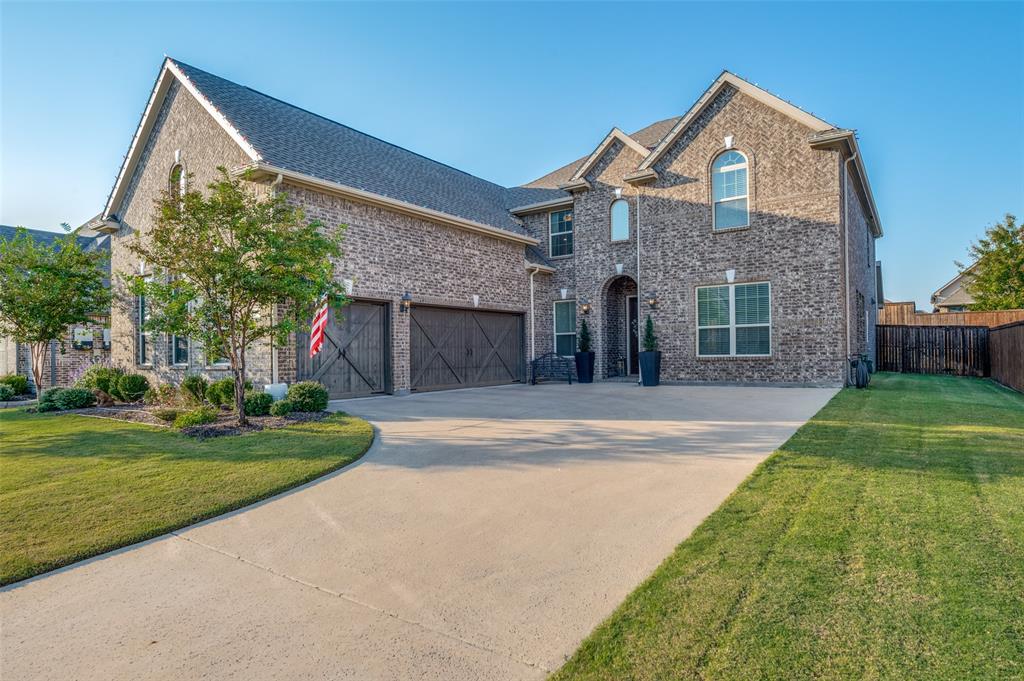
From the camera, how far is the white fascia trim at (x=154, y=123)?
11427 millimetres

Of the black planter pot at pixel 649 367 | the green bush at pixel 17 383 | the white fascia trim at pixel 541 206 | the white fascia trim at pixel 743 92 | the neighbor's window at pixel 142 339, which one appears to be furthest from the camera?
the white fascia trim at pixel 541 206

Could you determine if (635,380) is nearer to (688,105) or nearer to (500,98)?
(688,105)

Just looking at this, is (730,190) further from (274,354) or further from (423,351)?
(274,354)

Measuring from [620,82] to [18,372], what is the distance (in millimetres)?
20312

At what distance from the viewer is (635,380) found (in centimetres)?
1568

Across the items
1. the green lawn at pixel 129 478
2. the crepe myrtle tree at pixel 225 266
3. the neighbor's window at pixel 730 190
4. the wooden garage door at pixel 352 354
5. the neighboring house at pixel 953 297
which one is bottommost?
the green lawn at pixel 129 478

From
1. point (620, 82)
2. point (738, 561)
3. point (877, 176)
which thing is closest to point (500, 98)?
point (620, 82)

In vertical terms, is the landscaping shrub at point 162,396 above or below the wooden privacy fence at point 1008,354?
below

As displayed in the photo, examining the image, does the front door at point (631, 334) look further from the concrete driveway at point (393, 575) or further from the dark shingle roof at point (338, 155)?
the concrete driveway at point (393, 575)

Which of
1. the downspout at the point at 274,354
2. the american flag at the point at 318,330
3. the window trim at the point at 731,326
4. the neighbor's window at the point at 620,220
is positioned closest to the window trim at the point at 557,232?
the neighbor's window at the point at 620,220

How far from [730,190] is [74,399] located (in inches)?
631

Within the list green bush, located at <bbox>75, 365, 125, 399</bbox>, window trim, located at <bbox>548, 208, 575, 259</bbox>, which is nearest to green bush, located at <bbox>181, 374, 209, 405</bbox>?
green bush, located at <bbox>75, 365, 125, 399</bbox>

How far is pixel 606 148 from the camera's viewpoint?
15.8 m

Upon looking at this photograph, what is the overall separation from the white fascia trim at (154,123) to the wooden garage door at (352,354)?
150 inches
